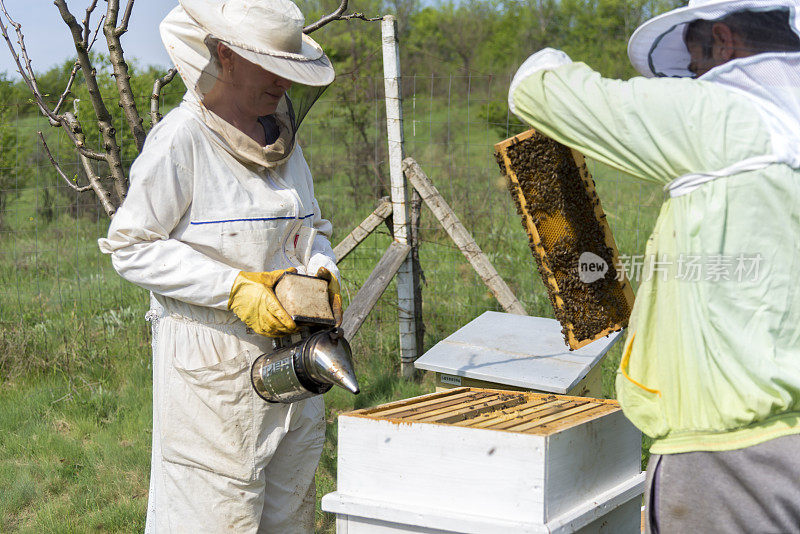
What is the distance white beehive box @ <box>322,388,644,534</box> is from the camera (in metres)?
1.83

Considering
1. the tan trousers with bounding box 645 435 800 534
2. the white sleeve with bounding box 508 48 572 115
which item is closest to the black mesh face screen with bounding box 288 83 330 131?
the white sleeve with bounding box 508 48 572 115

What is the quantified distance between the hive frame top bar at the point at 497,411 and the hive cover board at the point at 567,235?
0.22 metres

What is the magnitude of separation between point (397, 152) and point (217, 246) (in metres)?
2.57

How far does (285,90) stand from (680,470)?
1.56m

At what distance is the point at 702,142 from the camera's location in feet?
5.49

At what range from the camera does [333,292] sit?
2406mm

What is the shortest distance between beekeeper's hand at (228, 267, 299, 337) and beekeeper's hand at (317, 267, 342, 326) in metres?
0.19

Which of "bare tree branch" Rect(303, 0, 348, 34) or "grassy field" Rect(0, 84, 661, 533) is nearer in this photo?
"bare tree branch" Rect(303, 0, 348, 34)

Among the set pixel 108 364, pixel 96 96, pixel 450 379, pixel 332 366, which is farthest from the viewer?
pixel 108 364

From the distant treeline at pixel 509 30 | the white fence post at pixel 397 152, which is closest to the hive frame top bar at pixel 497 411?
the white fence post at pixel 397 152

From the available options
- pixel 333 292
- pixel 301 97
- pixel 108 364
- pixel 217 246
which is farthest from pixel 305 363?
pixel 108 364

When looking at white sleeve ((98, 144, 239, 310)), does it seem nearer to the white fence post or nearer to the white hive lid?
the white hive lid

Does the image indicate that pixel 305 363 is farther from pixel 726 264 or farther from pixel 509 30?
pixel 509 30

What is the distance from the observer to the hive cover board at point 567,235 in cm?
233
